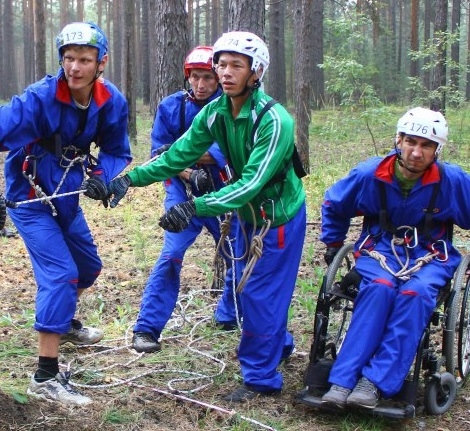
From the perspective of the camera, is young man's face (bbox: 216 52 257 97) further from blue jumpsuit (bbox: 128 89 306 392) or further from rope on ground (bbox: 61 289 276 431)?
rope on ground (bbox: 61 289 276 431)

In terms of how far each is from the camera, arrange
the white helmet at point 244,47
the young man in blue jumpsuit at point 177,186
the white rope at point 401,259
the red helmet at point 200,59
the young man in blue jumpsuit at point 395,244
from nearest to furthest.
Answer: the young man in blue jumpsuit at point 395,244
the white helmet at point 244,47
the white rope at point 401,259
the red helmet at point 200,59
the young man in blue jumpsuit at point 177,186

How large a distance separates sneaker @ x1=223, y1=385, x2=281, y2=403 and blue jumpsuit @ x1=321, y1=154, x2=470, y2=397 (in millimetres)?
553

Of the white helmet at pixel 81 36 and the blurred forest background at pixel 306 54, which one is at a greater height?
the blurred forest background at pixel 306 54

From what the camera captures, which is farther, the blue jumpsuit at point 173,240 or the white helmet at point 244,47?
the blue jumpsuit at point 173,240

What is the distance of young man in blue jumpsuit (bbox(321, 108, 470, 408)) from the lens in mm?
3896

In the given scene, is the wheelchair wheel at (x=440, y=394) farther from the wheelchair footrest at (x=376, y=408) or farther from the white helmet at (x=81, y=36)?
the white helmet at (x=81, y=36)

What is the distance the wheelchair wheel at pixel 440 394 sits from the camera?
4047mm

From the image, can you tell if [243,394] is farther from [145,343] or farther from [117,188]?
[117,188]

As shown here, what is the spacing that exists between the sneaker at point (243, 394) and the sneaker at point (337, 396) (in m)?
0.52

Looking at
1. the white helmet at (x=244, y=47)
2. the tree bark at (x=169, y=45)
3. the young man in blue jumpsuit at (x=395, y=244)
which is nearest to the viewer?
the young man in blue jumpsuit at (x=395, y=244)

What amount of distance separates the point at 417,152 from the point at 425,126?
0.16 m

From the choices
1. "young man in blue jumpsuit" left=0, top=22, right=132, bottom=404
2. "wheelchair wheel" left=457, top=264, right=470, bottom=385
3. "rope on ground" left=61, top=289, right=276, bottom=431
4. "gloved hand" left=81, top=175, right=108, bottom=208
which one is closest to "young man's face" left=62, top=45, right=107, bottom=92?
"young man in blue jumpsuit" left=0, top=22, right=132, bottom=404

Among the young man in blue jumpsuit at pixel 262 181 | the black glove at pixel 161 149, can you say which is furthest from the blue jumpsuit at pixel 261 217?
the black glove at pixel 161 149

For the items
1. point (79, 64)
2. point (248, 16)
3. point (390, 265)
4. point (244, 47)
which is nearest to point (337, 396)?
point (390, 265)
